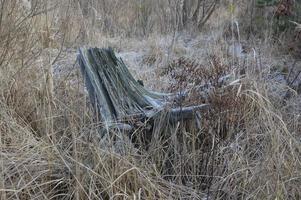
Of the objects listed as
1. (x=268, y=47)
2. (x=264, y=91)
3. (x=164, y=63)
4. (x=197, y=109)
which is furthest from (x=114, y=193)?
(x=268, y=47)

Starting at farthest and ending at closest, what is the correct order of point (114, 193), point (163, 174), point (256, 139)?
point (256, 139) < point (163, 174) < point (114, 193)

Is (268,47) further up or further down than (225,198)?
further up

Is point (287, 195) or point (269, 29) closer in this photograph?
point (287, 195)

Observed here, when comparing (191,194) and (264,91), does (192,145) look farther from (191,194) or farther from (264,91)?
(264,91)

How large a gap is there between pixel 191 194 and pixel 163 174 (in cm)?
24

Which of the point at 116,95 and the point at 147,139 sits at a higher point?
the point at 116,95

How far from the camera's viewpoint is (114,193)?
2270 millimetres

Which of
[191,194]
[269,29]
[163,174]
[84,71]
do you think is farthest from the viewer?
[269,29]

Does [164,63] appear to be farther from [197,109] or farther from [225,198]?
[225,198]

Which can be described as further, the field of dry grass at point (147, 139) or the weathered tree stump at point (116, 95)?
the weathered tree stump at point (116, 95)

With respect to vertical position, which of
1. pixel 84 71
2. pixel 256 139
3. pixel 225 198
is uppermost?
pixel 84 71

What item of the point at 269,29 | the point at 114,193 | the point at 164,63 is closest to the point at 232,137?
the point at 114,193

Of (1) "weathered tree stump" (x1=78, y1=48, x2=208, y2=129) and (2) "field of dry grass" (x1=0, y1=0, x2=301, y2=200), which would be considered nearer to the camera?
(2) "field of dry grass" (x1=0, y1=0, x2=301, y2=200)

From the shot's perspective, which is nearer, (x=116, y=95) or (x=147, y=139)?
(x=147, y=139)
